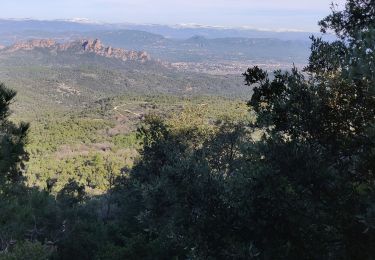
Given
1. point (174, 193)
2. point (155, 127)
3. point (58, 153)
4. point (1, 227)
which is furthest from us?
point (58, 153)

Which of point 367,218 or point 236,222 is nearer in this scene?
point 367,218

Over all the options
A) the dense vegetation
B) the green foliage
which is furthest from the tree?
the dense vegetation

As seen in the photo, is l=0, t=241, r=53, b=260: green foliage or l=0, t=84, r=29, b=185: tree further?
l=0, t=241, r=53, b=260: green foliage

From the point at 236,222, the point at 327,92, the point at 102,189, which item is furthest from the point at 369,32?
the point at 102,189

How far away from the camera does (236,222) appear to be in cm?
677

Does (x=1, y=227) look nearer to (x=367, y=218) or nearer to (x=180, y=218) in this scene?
(x=180, y=218)

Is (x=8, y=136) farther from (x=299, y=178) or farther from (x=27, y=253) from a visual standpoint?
(x=299, y=178)

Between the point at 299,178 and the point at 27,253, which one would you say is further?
the point at 27,253

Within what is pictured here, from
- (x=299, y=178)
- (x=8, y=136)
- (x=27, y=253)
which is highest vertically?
(x=299, y=178)

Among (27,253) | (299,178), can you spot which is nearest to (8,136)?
(27,253)

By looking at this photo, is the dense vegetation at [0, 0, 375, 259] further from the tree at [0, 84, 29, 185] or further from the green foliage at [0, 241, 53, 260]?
the green foliage at [0, 241, 53, 260]

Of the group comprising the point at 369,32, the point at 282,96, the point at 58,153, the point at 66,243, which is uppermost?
the point at 369,32

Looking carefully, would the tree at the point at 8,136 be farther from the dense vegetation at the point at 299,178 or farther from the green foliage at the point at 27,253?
the dense vegetation at the point at 299,178

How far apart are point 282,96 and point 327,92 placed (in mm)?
760
